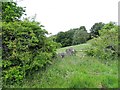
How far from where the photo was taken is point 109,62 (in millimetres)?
7945

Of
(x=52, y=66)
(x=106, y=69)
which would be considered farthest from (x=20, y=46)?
(x=106, y=69)

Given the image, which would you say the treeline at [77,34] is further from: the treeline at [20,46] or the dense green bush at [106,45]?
the treeline at [20,46]

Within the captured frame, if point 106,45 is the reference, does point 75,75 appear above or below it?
below

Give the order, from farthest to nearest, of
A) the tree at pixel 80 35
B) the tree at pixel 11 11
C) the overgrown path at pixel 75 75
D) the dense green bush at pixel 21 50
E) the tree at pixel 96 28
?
the tree at pixel 96 28 → the tree at pixel 80 35 → the tree at pixel 11 11 → the overgrown path at pixel 75 75 → the dense green bush at pixel 21 50

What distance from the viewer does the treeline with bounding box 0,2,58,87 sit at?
5.42m

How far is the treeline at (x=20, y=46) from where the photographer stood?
5.42 m

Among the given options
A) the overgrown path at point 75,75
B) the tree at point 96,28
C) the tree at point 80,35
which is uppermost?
the tree at point 96,28

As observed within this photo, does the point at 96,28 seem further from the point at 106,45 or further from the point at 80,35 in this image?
the point at 106,45

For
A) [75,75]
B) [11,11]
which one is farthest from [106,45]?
[11,11]

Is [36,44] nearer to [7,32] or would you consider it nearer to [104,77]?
[7,32]

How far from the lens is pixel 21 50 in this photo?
565cm

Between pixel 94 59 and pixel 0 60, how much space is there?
141 inches

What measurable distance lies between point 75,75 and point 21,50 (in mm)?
1437

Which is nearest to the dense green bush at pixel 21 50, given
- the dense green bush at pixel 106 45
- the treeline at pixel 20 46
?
the treeline at pixel 20 46
